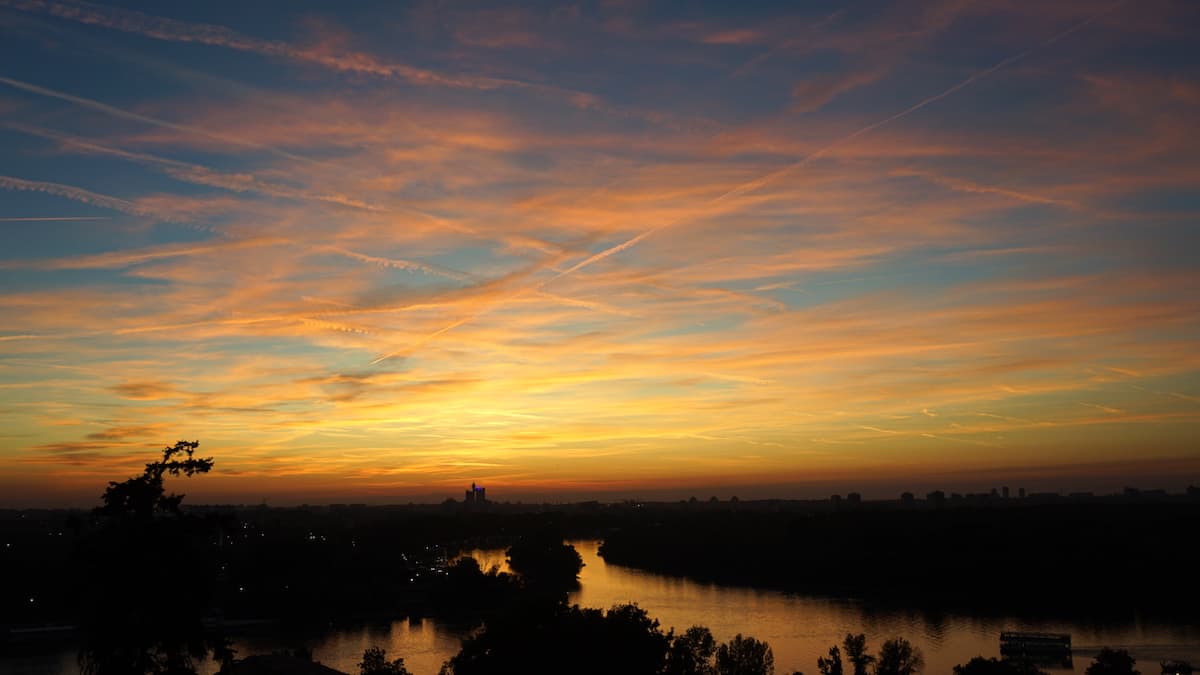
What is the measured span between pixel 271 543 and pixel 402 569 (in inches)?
515

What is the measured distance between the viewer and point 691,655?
35.5m

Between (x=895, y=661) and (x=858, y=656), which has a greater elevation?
(x=895, y=661)

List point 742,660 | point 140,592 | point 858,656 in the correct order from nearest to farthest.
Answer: point 140,592 → point 742,660 → point 858,656

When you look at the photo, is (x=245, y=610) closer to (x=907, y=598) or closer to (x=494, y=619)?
(x=494, y=619)

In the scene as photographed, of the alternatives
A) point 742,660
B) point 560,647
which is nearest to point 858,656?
point 742,660

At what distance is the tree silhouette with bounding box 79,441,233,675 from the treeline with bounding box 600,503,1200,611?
69.7 meters

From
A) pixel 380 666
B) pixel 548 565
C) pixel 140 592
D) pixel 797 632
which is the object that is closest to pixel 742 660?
pixel 380 666

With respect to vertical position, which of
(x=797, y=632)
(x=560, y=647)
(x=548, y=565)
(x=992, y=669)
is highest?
(x=560, y=647)

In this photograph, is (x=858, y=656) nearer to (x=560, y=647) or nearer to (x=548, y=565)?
(x=560, y=647)

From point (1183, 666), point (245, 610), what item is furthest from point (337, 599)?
point (1183, 666)

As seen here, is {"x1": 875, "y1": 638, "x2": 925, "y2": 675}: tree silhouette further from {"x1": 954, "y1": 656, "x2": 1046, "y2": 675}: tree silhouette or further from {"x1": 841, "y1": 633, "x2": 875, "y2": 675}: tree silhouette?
{"x1": 954, "y1": 656, "x2": 1046, "y2": 675}: tree silhouette

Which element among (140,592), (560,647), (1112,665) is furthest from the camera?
(1112,665)

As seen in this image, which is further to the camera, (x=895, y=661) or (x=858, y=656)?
(x=858, y=656)

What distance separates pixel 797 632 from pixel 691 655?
24.0 metres
